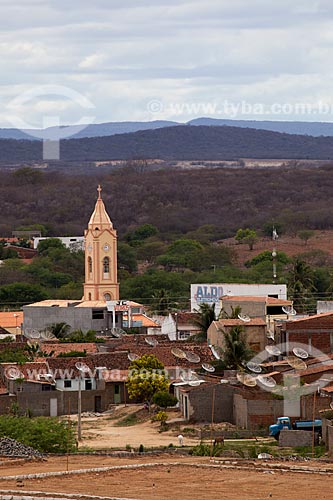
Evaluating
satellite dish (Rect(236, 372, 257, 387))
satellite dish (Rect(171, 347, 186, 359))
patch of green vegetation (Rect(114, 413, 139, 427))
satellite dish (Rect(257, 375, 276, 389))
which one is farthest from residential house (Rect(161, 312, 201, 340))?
satellite dish (Rect(257, 375, 276, 389))

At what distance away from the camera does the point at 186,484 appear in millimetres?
32938

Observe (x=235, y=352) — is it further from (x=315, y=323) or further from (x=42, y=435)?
(x=42, y=435)

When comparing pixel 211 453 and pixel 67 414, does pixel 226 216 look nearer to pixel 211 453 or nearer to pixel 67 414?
pixel 67 414

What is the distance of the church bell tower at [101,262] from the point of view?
80.5m

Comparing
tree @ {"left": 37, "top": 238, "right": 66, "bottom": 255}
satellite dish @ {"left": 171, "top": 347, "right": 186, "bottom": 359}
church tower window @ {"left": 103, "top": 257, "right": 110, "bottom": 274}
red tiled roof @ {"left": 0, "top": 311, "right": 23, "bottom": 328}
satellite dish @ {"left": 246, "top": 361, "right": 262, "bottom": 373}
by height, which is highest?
tree @ {"left": 37, "top": 238, "right": 66, "bottom": 255}

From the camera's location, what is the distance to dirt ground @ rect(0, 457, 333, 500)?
31.5 m

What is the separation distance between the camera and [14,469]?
36.2 m

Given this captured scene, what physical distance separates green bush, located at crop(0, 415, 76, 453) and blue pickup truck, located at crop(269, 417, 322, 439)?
5.27m

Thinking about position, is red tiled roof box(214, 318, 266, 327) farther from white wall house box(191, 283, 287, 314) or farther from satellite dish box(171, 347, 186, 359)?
white wall house box(191, 283, 287, 314)

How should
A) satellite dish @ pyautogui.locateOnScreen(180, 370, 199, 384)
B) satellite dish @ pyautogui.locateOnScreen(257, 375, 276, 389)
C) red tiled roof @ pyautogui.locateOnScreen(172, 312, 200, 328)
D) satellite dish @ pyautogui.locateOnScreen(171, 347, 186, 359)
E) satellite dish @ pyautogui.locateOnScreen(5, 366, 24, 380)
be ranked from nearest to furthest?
1. satellite dish @ pyautogui.locateOnScreen(257, 375, 276, 389)
2. satellite dish @ pyautogui.locateOnScreen(180, 370, 199, 384)
3. satellite dish @ pyautogui.locateOnScreen(5, 366, 24, 380)
4. satellite dish @ pyautogui.locateOnScreen(171, 347, 186, 359)
5. red tiled roof @ pyautogui.locateOnScreen(172, 312, 200, 328)

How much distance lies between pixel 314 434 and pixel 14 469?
873 centimetres

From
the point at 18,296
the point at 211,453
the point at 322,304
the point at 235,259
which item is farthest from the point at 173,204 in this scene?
the point at 211,453

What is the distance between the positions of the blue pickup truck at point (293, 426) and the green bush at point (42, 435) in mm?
5270

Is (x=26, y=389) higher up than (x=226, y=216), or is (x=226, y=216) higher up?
(x=226, y=216)
